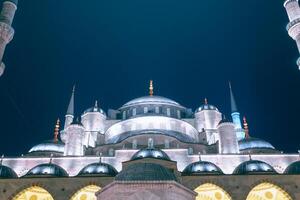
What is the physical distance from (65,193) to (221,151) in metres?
10.6

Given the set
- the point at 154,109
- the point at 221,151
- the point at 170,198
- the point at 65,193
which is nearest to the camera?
the point at 170,198

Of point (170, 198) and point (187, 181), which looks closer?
point (170, 198)

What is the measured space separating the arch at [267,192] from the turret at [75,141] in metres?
11.6

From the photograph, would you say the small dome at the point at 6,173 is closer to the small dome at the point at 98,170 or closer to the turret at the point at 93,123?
the small dome at the point at 98,170

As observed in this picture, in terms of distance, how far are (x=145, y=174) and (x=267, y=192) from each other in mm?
9990

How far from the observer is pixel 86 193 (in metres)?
19.3

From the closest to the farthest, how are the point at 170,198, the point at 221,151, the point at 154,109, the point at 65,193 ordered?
the point at 170,198
the point at 65,193
the point at 221,151
the point at 154,109

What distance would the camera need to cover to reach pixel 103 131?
2875 centimetres

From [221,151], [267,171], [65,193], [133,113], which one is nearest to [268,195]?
[267,171]

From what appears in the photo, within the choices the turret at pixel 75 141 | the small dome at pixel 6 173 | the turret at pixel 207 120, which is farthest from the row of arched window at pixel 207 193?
the turret at pixel 207 120

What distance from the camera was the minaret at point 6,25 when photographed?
23.4m

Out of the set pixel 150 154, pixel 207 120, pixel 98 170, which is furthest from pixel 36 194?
pixel 207 120

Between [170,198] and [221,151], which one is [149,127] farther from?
[170,198]

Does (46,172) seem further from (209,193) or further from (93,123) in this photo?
(93,123)
